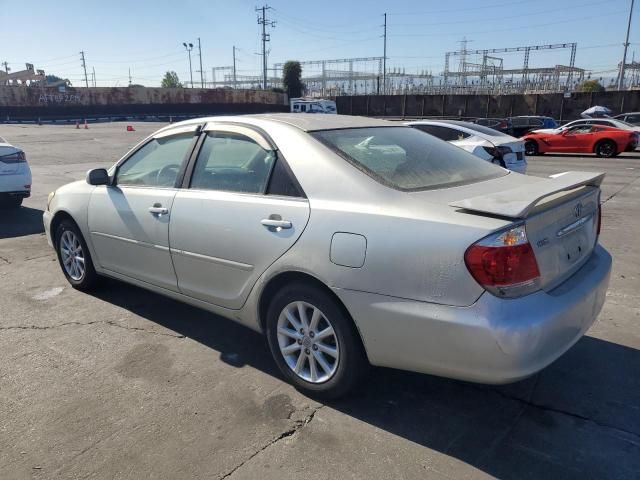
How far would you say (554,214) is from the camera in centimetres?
267

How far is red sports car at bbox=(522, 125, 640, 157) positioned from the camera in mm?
17656

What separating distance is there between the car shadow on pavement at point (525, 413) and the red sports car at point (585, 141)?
15393 millimetres

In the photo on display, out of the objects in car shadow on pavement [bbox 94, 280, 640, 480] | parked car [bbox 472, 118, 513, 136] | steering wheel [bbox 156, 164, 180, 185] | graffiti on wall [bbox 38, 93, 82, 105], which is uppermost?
graffiti on wall [bbox 38, 93, 82, 105]

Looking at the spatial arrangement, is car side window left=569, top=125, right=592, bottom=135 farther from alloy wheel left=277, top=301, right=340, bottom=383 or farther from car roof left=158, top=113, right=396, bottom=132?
alloy wheel left=277, top=301, right=340, bottom=383

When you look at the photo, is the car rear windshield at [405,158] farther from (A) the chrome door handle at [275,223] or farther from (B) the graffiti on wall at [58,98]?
(B) the graffiti on wall at [58,98]

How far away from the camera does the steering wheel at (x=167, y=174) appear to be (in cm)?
384

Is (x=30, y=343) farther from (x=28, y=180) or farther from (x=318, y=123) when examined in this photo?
(x=28, y=180)

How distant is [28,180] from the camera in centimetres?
842

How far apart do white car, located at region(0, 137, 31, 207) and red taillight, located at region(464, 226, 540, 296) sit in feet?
26.8

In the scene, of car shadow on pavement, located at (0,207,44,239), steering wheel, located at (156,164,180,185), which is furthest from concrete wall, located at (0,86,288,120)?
steering wheel, located at (156,164,180,185)

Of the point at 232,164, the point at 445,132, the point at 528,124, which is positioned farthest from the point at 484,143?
the point at 528,124

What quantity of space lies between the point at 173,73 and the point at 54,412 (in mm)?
151589

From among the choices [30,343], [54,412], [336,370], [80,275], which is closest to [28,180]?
[80,275]

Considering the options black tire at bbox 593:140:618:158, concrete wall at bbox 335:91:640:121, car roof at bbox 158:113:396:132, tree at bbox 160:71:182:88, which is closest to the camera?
A: car roof at bbox 158:113:396:132
